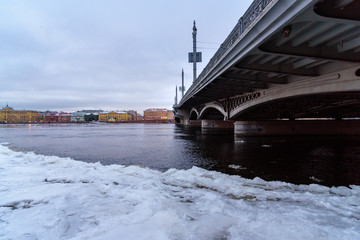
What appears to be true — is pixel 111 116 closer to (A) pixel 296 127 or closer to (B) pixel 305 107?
(A) pixel 296 127

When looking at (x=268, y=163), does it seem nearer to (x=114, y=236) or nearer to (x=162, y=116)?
(x=114, y=236)

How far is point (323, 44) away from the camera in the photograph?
898 cm

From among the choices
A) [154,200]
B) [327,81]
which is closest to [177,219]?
[154,200]

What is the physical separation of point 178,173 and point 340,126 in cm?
3197

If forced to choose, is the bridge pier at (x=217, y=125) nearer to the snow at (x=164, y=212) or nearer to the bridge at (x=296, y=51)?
the bridge at (x=296, y=51)

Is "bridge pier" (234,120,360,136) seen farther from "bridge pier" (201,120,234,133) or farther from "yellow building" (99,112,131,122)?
"yellow building" (99,112,131,122)

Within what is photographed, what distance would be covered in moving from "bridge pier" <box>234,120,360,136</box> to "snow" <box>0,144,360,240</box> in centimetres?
2250

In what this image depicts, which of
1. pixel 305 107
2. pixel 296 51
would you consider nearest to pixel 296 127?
pixel 305 107

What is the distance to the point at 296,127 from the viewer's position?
2906 centimetres

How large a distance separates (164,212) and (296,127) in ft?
99.5

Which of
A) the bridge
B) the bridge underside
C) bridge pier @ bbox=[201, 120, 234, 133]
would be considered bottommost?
bridge pier @ bbox=[201, 120, 234, 133]

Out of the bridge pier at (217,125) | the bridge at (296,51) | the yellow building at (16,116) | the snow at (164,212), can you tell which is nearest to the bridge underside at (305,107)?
the bridge at (296,51)

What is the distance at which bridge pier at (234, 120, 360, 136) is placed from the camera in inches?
1123

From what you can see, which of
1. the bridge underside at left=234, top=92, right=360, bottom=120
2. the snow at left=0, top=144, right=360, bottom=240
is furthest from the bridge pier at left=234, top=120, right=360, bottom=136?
the snow at left=0, top=144, right=360, bottom=240
